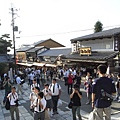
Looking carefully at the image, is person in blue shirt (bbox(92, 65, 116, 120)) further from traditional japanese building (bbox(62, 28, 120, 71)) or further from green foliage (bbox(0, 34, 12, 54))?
green foliage (bbox(0, 34, 12, 54))

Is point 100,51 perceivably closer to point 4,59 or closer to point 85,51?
point 85,51

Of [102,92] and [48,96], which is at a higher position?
[102,92]

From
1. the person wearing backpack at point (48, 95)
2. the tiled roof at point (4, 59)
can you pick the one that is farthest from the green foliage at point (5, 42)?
the person wearing backpack at point (48, 95)

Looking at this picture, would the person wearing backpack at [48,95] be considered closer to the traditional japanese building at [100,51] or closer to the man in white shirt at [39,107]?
the man in white shirt at [39,107]

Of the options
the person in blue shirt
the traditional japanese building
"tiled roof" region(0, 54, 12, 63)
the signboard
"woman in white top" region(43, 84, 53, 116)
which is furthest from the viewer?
the signboard

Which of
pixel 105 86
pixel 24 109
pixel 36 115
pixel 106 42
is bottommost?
pixel 24 109

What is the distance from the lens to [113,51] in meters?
19.2

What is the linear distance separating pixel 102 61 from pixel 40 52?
83.8 feet

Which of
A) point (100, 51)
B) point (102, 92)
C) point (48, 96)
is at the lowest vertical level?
point (48, 96)

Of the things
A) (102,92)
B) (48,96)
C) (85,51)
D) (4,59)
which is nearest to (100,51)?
(85,51)

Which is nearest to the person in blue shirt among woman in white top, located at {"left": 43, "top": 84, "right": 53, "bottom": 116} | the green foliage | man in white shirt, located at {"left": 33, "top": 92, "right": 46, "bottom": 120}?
man in white shirt, located at {"left": 33, "top": 92, "right": 46, "bottom": 120}

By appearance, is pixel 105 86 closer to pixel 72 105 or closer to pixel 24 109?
pixel 72 105

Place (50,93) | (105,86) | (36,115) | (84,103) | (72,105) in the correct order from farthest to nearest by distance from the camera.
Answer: (84,103) → (50,93) → (72,105) → (36,115) → (105,86)

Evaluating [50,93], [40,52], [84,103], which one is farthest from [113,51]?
[40,52]
